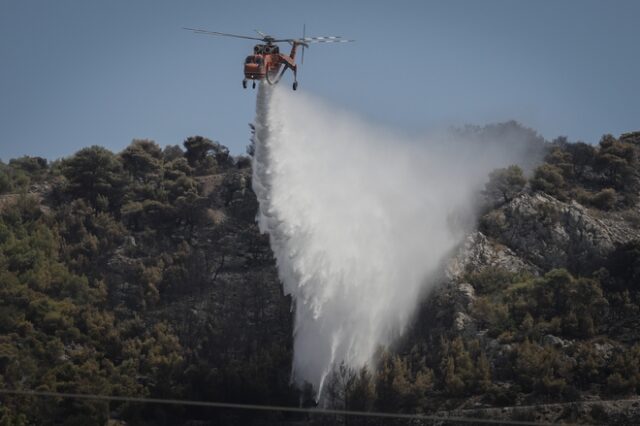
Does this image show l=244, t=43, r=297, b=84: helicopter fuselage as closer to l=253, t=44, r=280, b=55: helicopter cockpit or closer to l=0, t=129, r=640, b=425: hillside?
l=253, t=44, r=280, b=55: helicopter cockpit

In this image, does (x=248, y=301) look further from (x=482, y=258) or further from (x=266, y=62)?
(x=266, y=62)

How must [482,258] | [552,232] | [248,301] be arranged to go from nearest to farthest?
A: [248,301] → [482,258] → [552,232]

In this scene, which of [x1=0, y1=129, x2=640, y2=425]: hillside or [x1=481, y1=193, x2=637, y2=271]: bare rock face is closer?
[x1=0, y1=129, x2=640, y2=425]: hillside

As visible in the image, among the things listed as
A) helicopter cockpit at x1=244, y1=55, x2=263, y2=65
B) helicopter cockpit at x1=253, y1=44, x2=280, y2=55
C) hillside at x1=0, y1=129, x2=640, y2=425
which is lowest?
hillside at x1=0, y1=129, x2=640, y2=425

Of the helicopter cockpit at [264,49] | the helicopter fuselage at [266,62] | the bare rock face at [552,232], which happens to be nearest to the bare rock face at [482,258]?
the bare rock face at [552,232]

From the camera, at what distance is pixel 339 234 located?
76938 millimetres

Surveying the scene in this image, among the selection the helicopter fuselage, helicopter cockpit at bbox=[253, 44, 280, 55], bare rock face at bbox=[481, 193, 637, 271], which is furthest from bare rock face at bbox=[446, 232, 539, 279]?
helicopter cockpit at bbox=[253, 44, 280, 55]

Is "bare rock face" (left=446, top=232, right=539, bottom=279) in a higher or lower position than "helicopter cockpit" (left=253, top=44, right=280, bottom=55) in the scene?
lower

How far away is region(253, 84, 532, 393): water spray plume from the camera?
7169 cm

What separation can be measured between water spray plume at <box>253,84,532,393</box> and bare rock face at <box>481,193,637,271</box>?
3261 mm

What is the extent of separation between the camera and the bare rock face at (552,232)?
79.8 m

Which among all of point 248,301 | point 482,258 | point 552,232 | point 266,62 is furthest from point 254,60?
point 552,232

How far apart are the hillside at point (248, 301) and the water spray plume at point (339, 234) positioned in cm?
179

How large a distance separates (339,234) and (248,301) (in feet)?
29.4
